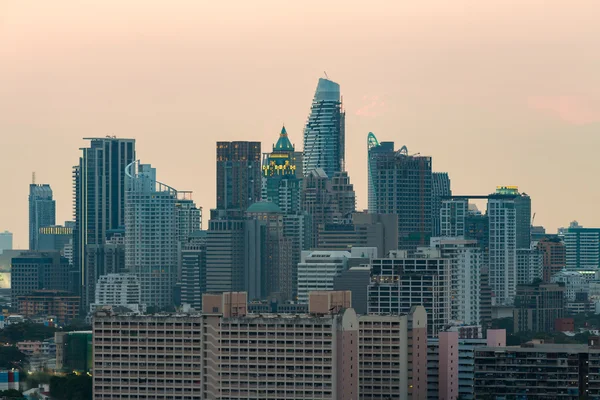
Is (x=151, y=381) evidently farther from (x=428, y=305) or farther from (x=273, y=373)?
(x=428, y=305)

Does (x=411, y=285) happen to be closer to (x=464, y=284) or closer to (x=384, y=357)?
(x=464, y=284)

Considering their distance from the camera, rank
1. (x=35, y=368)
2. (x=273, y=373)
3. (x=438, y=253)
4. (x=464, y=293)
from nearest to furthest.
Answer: (x=273, y=373) < (x=35, y=368) < (x=438, y=253) < (x=464, y=293)

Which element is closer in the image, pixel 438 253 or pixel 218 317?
pixel 218 317

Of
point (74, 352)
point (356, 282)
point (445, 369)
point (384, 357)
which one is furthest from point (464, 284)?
point (384, 357)

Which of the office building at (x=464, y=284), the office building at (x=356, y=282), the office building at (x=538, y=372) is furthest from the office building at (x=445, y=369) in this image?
the office building at (x=464, y=284)

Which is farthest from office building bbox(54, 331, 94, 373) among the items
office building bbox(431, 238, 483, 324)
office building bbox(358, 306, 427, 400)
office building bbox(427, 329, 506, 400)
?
office building bbox(358, 306, 427, 400)

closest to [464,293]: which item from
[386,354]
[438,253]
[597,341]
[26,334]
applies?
[438,253]

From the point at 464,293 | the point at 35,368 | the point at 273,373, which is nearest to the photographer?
the point at 273,373

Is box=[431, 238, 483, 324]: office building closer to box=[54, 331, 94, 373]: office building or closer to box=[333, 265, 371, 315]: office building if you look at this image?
box=[333, 265, 371, 315]: office building
